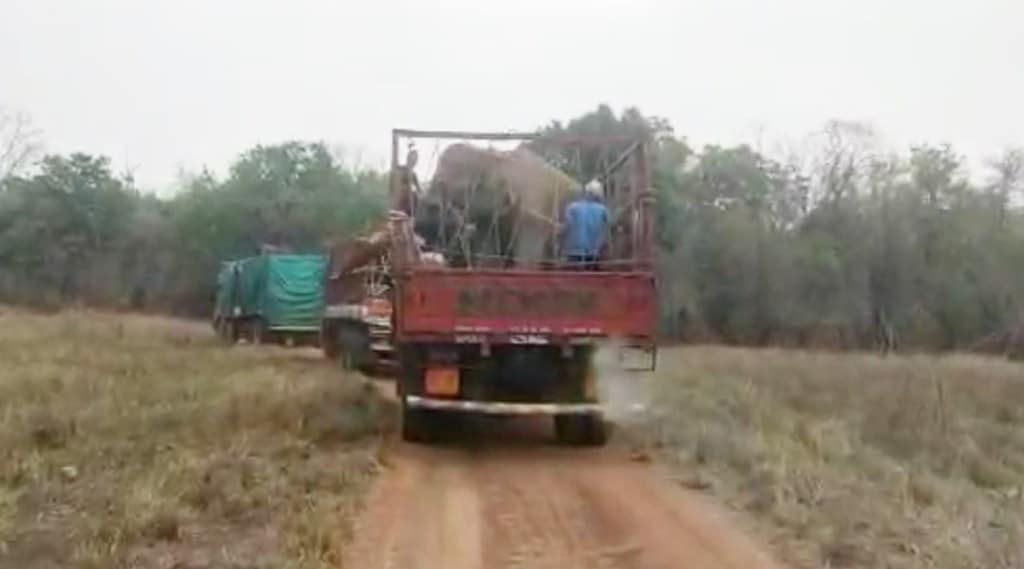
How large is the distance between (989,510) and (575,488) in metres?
3.14

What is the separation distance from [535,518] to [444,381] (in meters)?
3.29

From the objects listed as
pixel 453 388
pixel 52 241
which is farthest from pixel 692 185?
pixel 453 388

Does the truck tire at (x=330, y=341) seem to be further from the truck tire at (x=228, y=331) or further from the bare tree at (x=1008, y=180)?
the bare tree at (x=1008, y=180)

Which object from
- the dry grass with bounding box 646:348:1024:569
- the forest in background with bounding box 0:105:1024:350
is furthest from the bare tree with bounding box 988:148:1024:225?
the dry grass with bounding box 646:348:1024:569

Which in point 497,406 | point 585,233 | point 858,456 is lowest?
point 858,456

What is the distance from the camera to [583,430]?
12.8 metres

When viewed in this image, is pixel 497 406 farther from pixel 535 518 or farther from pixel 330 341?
pixel 330 341

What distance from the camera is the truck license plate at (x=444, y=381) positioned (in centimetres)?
1212

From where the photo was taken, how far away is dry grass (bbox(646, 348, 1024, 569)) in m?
8.01

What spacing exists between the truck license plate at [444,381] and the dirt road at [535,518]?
57 cm

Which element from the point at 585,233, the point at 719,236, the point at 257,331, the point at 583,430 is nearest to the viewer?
the point at 583,430

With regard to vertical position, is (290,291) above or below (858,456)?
above

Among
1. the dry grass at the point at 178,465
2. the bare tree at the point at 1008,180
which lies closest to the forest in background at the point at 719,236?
the bare tree at the point at 1008,180

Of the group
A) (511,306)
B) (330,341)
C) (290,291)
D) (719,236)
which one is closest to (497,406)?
(511,306)
